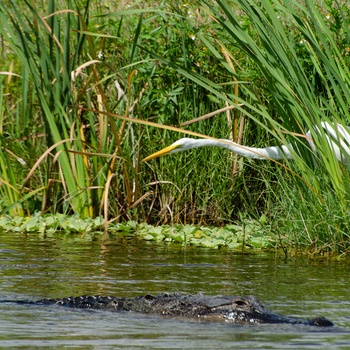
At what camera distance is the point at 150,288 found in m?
6.13

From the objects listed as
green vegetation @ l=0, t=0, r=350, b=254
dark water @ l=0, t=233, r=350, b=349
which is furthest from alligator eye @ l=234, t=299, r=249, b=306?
green vegetation @ l=0, t=0, r=350, b=254

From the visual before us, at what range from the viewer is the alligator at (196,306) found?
15.8ft

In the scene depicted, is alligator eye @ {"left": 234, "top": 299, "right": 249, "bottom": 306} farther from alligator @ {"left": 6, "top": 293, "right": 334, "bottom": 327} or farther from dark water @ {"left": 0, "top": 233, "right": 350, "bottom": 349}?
dark water @ {"left": 0, "top": 233, "right": 350, "bottom": 349}

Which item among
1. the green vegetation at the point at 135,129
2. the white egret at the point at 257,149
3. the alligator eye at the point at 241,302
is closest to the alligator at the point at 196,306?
the alligator eye at the point at 241,302

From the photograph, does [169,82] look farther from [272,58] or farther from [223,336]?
[223,336]

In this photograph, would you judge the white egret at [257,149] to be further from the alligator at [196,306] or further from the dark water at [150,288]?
the alligator at [196,306]

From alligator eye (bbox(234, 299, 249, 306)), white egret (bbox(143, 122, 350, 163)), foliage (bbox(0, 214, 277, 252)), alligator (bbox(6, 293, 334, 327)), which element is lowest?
alligator (bbox(6, 293, 334, 327))

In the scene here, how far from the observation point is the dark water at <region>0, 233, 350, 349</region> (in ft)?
14.3

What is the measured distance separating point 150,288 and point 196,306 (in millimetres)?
1147

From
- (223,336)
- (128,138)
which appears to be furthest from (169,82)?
(223,336)

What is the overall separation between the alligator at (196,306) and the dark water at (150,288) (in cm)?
9

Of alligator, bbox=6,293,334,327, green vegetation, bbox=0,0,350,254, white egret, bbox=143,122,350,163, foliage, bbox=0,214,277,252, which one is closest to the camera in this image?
alligator, bbox=6,293,334,327

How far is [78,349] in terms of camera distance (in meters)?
4.07

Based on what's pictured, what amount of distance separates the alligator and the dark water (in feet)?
0.29
